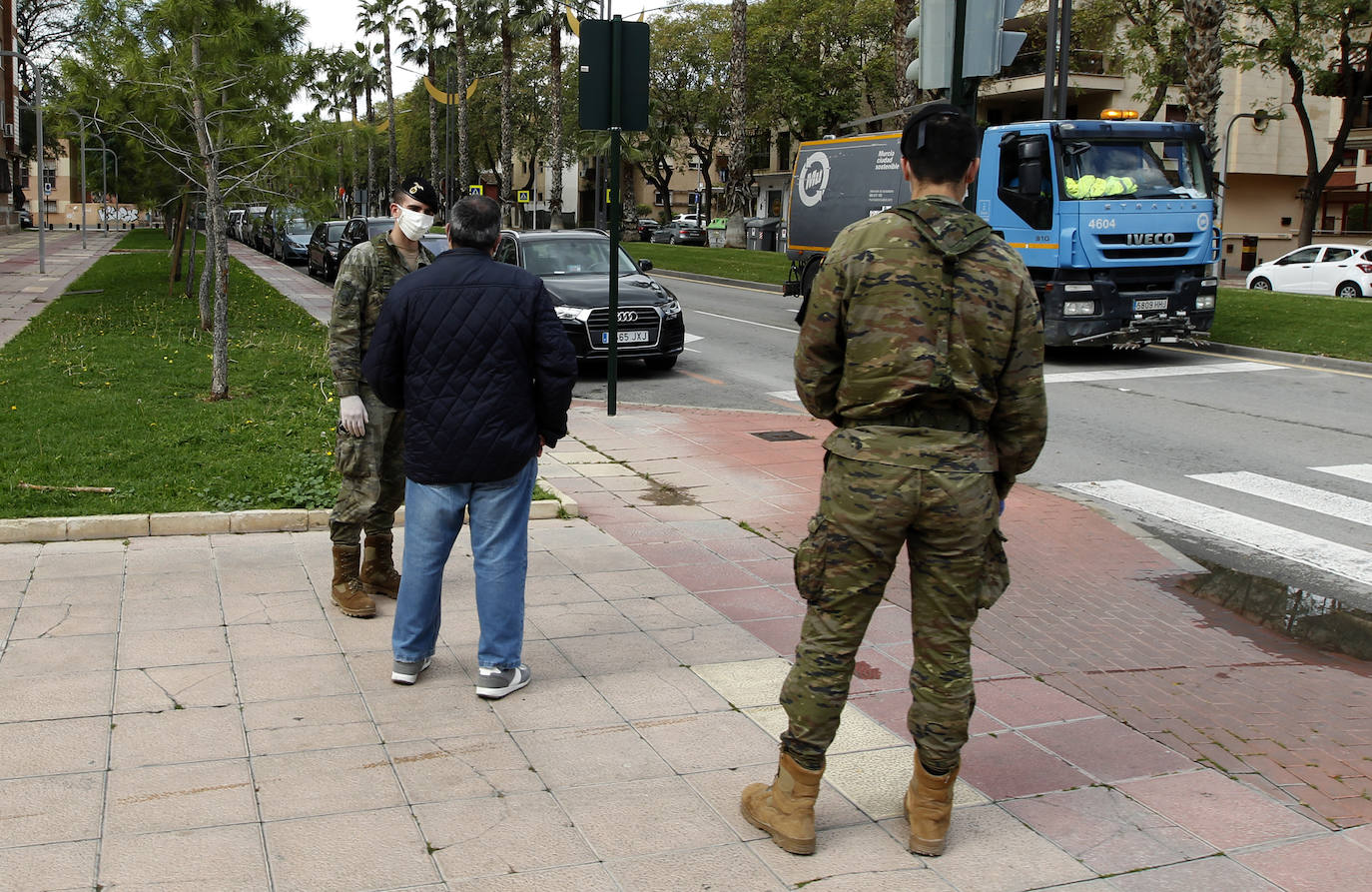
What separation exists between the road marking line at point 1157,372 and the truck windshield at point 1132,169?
2.12 meters

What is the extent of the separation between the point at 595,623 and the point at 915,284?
2813mm

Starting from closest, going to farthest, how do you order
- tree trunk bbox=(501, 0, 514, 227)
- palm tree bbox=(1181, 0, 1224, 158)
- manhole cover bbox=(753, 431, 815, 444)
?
1. manhole cover bbox=(753, 431, 815, 444)
2. palm tree bbox=(1181, 0, 1224, 158)
3. tree trunk bbox=(501, 0, 514, 227)

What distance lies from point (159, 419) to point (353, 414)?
5004mm

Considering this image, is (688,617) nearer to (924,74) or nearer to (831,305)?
(831,305)

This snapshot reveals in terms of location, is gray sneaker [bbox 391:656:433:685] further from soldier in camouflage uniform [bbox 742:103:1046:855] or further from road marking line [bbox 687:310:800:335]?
road marking line [bbox 687:310:800:335]

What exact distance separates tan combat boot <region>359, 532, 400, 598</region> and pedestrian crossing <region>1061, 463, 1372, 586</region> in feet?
16.5

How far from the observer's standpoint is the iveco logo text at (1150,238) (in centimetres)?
1517

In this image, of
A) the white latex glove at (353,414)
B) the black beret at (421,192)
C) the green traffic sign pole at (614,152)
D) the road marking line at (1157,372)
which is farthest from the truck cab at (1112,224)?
the white latex glove at (353,414)

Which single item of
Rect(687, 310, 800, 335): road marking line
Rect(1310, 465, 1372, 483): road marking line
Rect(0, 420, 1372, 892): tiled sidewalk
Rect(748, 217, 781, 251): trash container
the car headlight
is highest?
Rect(748, 217, 781, 251): trash container

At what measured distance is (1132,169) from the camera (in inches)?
612

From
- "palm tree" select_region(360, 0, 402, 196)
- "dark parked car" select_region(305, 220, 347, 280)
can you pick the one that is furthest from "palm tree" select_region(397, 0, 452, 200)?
"dark parked car" select_region(305, 220, 347, 280)

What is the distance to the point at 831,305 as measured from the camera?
3.45 meters

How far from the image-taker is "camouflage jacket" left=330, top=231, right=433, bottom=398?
5.52 m

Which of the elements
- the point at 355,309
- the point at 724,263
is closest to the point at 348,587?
the point at 355,309
